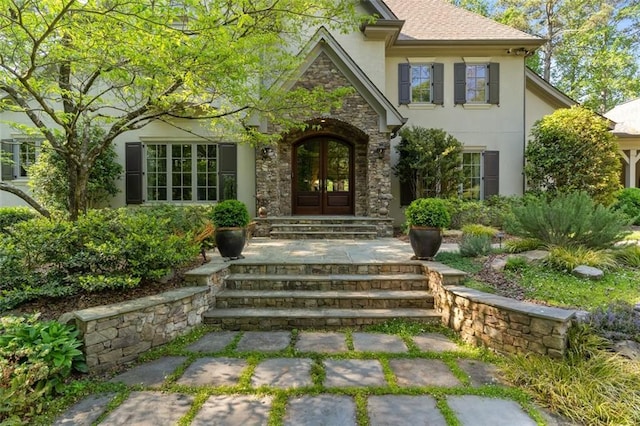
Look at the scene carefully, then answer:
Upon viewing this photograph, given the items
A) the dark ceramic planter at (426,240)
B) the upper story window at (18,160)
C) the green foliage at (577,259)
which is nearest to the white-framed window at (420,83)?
the dark ceramic planter at (426,240)

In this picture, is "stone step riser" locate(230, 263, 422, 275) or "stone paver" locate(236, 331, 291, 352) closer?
"stone paver" locate(236, 331, 291, 352)

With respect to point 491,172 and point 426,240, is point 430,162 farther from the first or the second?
point 426,240

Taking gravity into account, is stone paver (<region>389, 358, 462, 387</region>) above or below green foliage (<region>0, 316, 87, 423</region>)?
below

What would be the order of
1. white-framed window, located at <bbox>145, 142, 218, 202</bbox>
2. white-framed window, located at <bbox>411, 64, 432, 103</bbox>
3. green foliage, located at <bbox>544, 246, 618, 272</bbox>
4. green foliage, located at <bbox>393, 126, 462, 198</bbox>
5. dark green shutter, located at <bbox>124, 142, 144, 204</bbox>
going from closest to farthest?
1. green foliage, located at <bbox>544, 246, 618, 272</bbox>
2. green foliage, located at <bbox>393, 126, 462, 198</bbox>
3. dark green shutter, located at <bbox>124, 142, 144, 204</bbox>
4. white-framed window, located at <bbox>145, 142, 218, 202</bbox>
5. white-framed window, located at <bbox>411, 64, 432, 103</bbox>

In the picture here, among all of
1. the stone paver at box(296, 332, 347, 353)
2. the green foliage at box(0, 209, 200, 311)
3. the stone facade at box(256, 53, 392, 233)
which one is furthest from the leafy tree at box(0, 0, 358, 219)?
the stone paver at box(296, 332, 347, 353)

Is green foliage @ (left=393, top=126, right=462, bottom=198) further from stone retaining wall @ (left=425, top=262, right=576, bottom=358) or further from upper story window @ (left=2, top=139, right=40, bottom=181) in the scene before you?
upper story window @ (left=2, top=139, right=40, bottom=181)

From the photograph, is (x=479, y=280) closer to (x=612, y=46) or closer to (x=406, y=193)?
(x=406, y=193)

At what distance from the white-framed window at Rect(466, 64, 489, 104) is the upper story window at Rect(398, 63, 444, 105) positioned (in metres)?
0.98

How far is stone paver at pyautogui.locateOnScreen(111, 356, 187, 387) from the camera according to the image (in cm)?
299

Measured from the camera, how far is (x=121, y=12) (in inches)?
133

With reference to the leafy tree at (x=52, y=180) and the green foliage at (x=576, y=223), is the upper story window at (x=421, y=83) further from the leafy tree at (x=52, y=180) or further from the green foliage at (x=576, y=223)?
the leafy tree at (x=52, y=180)

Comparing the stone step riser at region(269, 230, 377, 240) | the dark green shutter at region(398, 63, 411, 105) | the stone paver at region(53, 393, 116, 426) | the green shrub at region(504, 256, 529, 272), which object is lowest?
the stone paver at region(53, 393, 116, 426)

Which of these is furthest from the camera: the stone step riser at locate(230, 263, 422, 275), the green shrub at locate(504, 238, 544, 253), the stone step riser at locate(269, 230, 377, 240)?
Result: the stone step riser at locate(269, 230, 377, 240)

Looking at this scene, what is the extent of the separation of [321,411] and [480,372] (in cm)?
161
